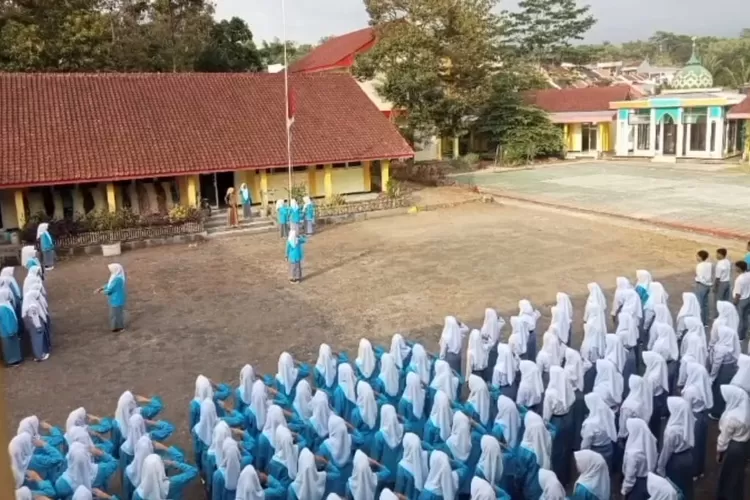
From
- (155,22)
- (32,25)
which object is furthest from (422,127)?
(32,25)

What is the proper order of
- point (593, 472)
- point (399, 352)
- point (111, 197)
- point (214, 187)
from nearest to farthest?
point (593, 472), point (399, 352), point (111, 197), point (214, 187)

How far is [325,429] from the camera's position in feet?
21.9

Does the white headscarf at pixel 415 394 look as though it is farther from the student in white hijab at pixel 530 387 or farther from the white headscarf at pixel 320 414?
the student in white hijab at pixel 530 387

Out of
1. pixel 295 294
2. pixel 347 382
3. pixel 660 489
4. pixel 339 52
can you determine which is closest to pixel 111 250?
pixel 295 294

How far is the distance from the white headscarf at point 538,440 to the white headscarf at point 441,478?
2.83ft

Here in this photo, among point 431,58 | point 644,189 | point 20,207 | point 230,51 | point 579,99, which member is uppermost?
point 230,51

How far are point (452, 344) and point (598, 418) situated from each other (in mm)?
2677

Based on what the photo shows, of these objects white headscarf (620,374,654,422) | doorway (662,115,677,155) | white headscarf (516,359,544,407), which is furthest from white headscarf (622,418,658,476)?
doorway (662,115,677,155)

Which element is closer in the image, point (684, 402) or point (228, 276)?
point (684, 402)

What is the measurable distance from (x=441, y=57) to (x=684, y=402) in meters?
25.0

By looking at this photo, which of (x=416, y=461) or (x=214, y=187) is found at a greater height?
(x=214, y=187)

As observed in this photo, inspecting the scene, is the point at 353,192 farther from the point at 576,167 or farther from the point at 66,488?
the point at 66,488

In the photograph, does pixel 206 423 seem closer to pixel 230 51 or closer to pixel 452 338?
pixel 452 338

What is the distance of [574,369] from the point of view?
23.9 feet
